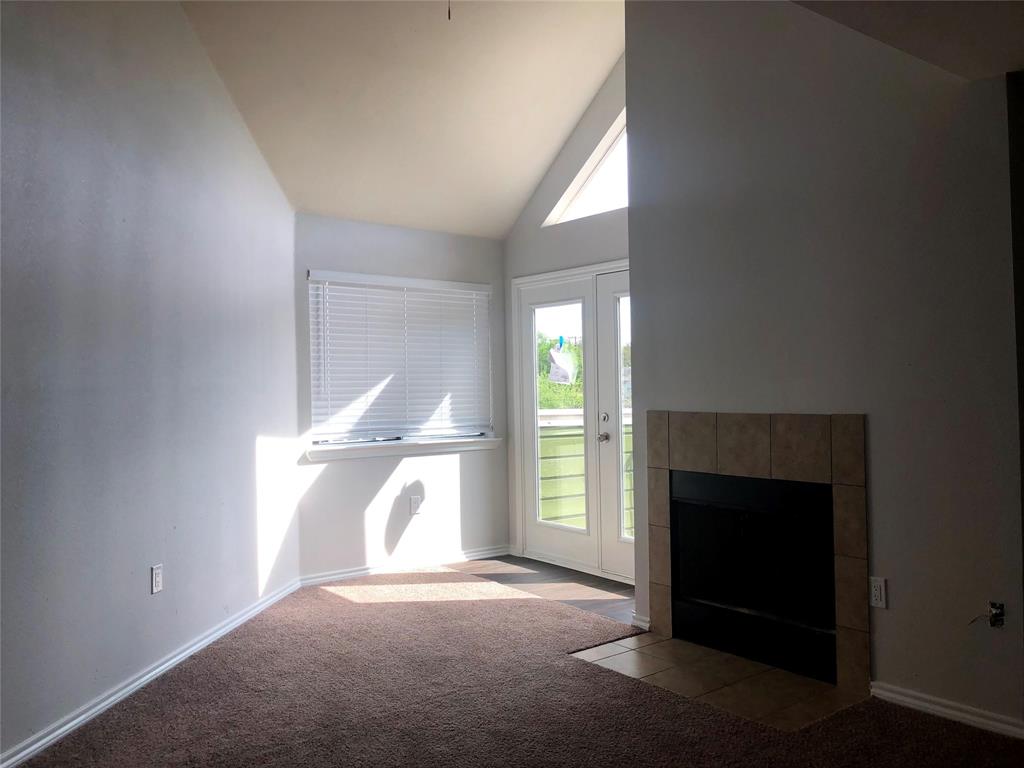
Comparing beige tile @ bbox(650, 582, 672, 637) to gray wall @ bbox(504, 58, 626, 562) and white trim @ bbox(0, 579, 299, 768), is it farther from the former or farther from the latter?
white trim @ bbox(0, 579, 299, 768)

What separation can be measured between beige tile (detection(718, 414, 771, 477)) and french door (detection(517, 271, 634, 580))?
110cm

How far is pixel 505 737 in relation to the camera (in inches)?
102

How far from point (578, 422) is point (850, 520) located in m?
2.22

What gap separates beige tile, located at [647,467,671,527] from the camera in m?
3.62

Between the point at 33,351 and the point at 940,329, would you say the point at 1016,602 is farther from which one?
the point at 33,351

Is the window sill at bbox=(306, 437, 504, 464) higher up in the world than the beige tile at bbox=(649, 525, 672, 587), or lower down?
higher up

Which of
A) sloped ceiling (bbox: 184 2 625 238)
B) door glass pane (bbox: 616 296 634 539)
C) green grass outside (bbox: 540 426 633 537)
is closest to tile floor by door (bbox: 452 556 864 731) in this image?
door glass pane (bbox: 616 296 634 539)

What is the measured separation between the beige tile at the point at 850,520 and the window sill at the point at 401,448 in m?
2.81

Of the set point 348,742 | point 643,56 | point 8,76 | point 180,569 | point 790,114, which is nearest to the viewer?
point 8,76

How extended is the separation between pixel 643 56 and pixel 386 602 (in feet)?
9.98

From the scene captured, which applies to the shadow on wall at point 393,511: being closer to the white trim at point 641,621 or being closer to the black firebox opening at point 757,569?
the white trim at point 641,621

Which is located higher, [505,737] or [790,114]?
[790,114]

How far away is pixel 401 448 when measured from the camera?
507 cm

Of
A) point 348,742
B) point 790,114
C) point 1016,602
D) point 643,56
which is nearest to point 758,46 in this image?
point 790,114
